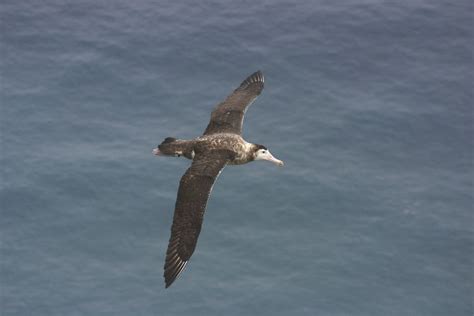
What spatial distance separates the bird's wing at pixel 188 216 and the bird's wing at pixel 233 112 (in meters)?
3.99

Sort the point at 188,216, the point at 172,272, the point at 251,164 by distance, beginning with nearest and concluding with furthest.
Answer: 1. the point at 172,272
2. the point at 188,216
3. the point at 251,164

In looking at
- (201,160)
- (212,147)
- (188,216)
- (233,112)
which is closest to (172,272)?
(188,216)

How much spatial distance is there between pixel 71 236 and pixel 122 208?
14.9ft

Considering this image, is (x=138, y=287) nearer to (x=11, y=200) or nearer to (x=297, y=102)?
(x=11, y=200)

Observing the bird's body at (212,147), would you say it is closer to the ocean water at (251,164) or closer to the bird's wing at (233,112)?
the bird's wing at (233,112)

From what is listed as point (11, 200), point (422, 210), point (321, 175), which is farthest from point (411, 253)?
point (11, 200)

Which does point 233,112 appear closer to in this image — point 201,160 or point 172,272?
point 201,160

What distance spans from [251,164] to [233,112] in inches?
1796

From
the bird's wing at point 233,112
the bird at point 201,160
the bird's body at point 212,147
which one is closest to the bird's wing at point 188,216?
the bird at point 201,160

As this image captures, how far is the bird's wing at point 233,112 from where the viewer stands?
39156mm

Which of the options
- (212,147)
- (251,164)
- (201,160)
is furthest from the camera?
(251,164)

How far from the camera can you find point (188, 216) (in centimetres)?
3428

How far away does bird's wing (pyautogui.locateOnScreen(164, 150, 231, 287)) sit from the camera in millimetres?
33781

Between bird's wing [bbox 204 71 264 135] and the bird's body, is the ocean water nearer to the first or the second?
bird's wing [bbox 204 71 264 135]
